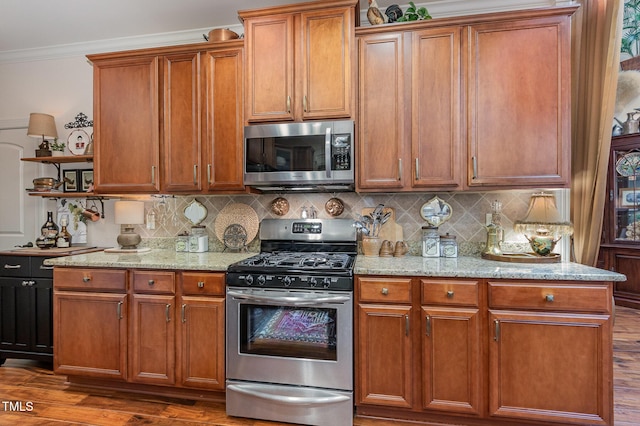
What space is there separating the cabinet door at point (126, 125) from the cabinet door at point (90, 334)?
870 millimetres

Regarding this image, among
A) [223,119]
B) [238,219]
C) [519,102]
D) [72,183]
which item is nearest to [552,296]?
[519,102]

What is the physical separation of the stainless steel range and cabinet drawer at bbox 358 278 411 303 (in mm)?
88

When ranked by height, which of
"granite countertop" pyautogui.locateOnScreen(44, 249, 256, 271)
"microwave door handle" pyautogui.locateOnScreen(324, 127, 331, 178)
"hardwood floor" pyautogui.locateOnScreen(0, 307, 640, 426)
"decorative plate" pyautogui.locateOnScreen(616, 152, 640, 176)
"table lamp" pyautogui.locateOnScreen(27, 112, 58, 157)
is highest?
"table lamp" pyautogui.locateOnScreen(27, 112, 58, 157)

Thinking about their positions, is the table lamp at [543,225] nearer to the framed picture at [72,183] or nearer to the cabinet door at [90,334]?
the cabinet door at [90,334]

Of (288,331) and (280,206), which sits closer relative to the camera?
(288,331)

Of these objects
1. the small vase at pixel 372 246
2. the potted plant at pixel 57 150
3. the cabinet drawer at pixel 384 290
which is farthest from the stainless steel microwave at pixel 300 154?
the potted plant at pixel 57 150

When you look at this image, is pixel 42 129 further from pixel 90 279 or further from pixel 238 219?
pixel 238 219

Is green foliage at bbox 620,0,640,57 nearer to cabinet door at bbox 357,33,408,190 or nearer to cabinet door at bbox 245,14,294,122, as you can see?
cabinet door at bbox 357,33,408,190

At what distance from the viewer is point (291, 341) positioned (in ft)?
6.79

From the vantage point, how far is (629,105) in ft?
14.2

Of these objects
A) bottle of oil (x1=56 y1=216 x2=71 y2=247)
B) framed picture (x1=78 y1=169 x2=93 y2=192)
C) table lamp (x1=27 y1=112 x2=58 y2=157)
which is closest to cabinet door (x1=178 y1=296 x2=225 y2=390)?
bottle of oil (x1=56 y1=216 x2=71 y2=247)

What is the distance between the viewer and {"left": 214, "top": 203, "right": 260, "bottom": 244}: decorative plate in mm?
2824

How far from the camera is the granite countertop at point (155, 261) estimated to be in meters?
2.22

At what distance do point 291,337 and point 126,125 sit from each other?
6.87 feet
